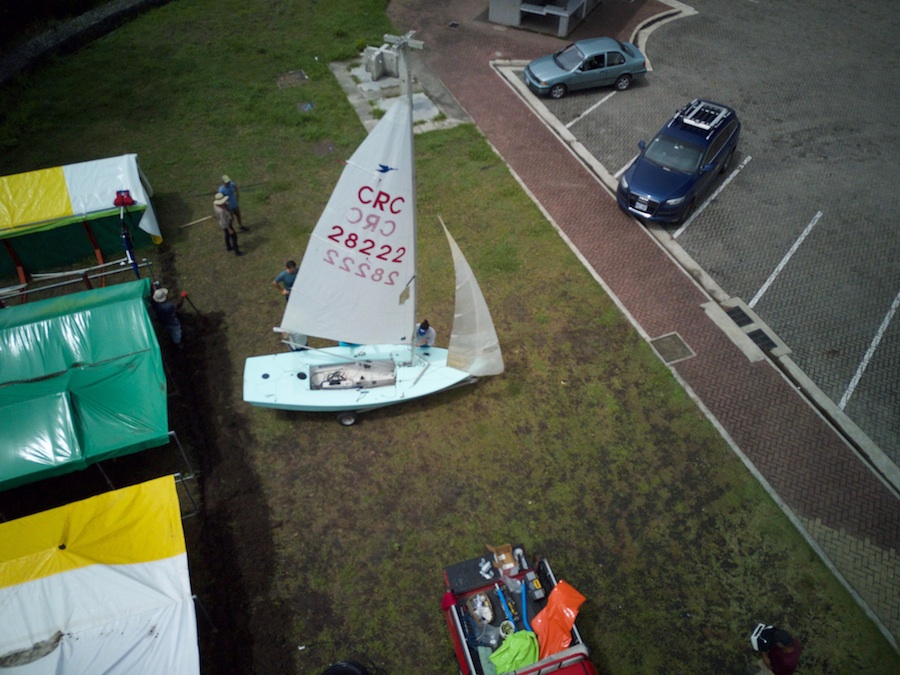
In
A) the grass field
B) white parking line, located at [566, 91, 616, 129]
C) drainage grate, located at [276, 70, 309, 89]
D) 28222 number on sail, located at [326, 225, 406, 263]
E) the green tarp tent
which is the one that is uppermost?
28222 number on sail, located at [326, 225, 406, 263]

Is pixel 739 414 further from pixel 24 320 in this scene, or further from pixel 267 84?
pixel 267 84

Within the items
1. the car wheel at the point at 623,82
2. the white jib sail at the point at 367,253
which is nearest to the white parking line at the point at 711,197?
A: the car wheel at the point at 623,82

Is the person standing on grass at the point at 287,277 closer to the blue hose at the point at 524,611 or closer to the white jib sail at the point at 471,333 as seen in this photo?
the white jib sail at the point at 471,333

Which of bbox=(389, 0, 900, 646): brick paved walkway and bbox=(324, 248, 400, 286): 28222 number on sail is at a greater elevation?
bbox=(324, 248, 400, 286): 28222 number on sail

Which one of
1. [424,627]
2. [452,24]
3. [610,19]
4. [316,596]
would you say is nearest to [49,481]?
[316,596]

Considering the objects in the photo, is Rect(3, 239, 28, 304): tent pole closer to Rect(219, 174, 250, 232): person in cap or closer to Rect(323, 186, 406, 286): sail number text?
Rect(219, 174, 250, 232): person in cap

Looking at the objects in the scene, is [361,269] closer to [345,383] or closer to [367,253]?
[367,253]

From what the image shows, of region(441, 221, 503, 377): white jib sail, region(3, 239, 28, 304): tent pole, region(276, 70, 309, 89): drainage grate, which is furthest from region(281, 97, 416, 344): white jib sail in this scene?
region(276, 70, 309, 89): drainage grate
